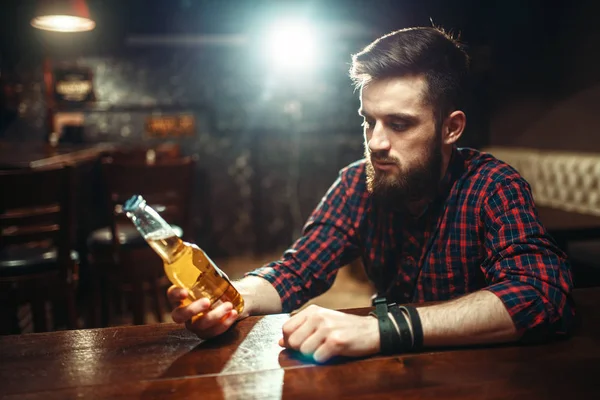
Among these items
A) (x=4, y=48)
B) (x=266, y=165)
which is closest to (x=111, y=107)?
(x=4, y=48)

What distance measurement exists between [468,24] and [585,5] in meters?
1.57

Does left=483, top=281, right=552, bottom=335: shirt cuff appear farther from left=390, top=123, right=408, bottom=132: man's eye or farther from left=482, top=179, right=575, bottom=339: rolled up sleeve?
left=390, top=123, right=408, bottom=132: man's eye

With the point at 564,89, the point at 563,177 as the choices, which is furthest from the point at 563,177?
the point at 564,89

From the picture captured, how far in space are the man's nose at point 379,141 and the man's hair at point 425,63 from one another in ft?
0.49

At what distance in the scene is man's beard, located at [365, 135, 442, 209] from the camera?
4.62 ft

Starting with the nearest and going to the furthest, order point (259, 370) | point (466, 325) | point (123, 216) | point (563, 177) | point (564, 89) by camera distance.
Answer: point (259, 370) → point (466, 325) → point (123, 216) → point (563, 177) → point (564, 89)

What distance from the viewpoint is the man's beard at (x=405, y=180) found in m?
A: 1.41

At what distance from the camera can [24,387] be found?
834 mm

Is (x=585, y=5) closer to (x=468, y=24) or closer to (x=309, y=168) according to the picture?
(x=468, y=24)

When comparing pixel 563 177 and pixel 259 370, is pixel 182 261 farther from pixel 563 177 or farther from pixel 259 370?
pixel 563 177

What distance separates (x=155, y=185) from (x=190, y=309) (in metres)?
1.80

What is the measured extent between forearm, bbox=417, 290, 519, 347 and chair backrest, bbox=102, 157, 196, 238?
1.96m

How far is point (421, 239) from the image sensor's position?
1.54 m

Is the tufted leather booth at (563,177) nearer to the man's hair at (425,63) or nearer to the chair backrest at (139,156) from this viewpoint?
the man's hair at (425,63)
